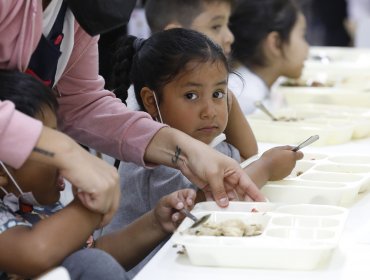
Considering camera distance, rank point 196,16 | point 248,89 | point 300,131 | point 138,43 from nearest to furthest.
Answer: point 138,43
point 300,131
point 196,16
point 248,89

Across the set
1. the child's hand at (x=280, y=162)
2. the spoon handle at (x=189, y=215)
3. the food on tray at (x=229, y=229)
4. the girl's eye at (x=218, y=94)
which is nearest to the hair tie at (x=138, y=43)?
the girl's eye at (x=218, y=94)

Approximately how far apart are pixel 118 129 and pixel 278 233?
0.49 m

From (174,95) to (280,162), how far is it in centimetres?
34

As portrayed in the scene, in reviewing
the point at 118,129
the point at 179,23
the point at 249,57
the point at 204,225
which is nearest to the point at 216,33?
the point at 179,23

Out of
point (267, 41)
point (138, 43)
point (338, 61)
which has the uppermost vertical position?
point (138, 43)

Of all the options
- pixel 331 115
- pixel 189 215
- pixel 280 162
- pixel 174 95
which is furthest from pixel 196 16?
pixel 189 215

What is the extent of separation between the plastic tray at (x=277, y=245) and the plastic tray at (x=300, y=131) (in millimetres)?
967

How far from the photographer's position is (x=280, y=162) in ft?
5.60

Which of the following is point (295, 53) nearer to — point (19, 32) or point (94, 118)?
point (94, 118)

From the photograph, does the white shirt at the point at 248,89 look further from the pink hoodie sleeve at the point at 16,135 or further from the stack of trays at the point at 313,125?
the pink hoodie sleeve at the point at 16,135

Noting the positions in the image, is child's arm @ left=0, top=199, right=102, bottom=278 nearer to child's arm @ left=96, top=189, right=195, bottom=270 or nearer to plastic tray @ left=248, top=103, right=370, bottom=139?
child's arm @ left=96, top=189, right=195, bottom=270

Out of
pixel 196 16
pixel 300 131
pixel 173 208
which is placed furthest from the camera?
pixel 196 16

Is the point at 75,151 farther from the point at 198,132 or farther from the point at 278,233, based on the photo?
the point at 198,132

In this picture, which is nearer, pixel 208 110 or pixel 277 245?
pixel 277 245
